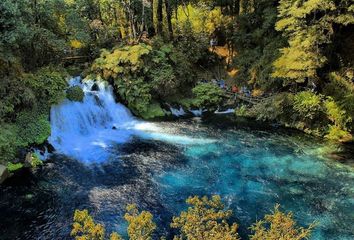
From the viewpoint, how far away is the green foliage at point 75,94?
2114 cm

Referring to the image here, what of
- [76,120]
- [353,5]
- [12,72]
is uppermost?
[353,5]

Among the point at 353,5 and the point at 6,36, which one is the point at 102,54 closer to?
the point at 6,36

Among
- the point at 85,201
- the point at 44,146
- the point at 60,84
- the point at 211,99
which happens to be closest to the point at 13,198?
the point at 85,201

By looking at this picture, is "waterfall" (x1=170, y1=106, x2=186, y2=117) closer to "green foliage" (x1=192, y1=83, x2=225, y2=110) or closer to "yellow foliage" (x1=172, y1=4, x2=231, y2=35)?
"green foliage" (x1=192, y1=83, x2=225, y2=110)

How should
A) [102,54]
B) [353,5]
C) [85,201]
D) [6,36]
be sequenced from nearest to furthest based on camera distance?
1. [85,201]
2. [6,36]
3. [353,5]
4. [102,54]

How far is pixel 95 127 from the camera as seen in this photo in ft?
69.9

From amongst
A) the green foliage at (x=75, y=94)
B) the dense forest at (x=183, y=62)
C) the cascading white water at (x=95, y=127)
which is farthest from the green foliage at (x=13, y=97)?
the green foliage at (x=75, y=94)

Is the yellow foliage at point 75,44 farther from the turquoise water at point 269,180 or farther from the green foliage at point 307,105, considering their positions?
the green foliage at point 307,105

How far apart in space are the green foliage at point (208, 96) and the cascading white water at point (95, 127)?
179 inches

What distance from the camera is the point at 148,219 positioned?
6.12 m

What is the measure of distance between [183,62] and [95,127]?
8255mm

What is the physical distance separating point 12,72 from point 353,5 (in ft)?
55.7

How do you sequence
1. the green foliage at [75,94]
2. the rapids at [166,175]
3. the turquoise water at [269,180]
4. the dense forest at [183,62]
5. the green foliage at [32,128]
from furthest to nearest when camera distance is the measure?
the green foliage at [75,94] < the dense forest at [183,62] < the green foliage at [32,128] < the turquoise water at [269,180] < the rapids at [166,175]

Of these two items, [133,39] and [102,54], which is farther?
[133,39]
